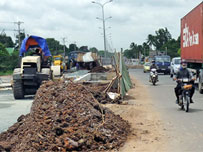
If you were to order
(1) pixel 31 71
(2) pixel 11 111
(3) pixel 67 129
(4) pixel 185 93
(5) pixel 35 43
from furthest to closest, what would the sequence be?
(5) pixel 35 43 → (1) pixel 31 71 → (2) pixel 11 111 → (4) pixel 185 93 → (3) pixel 67 129

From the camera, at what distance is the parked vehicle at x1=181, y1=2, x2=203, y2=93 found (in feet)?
65.6

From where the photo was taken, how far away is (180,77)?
12.9m

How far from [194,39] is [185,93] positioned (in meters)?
10.4

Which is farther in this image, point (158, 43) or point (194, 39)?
point (158, 43)

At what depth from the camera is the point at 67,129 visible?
25.3ft

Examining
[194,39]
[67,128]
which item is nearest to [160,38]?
[194,39]

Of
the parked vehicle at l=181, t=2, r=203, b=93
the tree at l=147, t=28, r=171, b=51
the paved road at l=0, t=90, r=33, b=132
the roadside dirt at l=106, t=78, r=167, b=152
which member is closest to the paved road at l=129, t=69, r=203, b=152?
the roadside dirt at l=106, t=78, r=167, b=152

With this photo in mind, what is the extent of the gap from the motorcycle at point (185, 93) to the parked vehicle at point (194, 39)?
6.21m

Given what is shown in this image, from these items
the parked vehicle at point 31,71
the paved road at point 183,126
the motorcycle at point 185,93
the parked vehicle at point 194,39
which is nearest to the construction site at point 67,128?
the paved road at point 183,126

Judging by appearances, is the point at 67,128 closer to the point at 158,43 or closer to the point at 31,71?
the point at 31,71

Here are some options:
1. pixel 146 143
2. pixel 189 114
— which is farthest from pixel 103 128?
pixel 189 114

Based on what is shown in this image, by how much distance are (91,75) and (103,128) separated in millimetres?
15671

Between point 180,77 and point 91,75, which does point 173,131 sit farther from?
point 91,75

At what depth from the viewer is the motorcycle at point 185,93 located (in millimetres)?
12250
